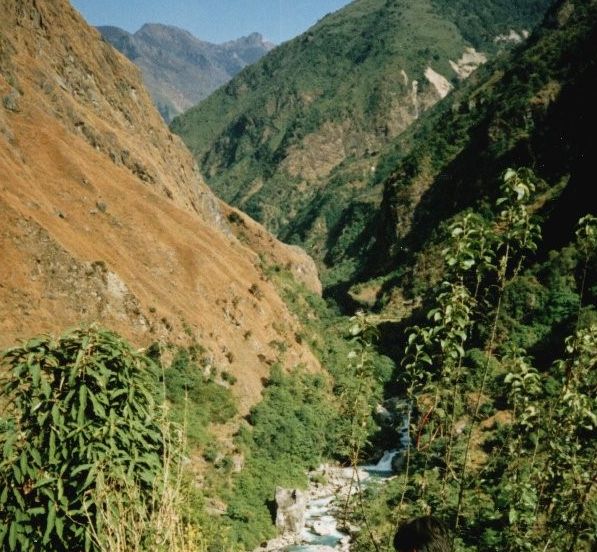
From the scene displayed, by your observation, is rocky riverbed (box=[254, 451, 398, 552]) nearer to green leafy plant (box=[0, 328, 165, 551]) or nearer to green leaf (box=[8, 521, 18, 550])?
green leafy plant (box=[0, 328, 165, 551])

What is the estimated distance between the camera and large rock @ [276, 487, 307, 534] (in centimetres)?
2470

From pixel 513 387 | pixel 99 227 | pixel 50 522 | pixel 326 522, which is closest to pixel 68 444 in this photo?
pixel 50 522

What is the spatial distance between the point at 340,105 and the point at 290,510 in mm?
143100

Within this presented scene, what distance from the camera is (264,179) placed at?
157 metres

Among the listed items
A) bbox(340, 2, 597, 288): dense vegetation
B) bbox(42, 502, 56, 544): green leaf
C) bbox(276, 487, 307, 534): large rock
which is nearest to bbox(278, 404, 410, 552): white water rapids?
bbox(276, 487, 307, 534): large rock

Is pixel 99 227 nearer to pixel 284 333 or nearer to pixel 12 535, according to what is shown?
pixel 284 333

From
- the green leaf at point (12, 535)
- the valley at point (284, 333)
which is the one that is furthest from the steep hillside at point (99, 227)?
the green leaf at point (12, 535)

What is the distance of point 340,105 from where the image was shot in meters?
154

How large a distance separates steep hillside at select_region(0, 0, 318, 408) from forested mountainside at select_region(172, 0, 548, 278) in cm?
7757

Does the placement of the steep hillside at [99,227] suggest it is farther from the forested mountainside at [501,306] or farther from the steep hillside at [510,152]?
the steep hillside at [510,152]

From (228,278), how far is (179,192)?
1325 centimetres

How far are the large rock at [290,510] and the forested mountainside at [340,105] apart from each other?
308 ft

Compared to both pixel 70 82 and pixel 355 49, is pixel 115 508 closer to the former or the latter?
pixel 70 82

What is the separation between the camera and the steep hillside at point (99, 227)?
24.5 meters
